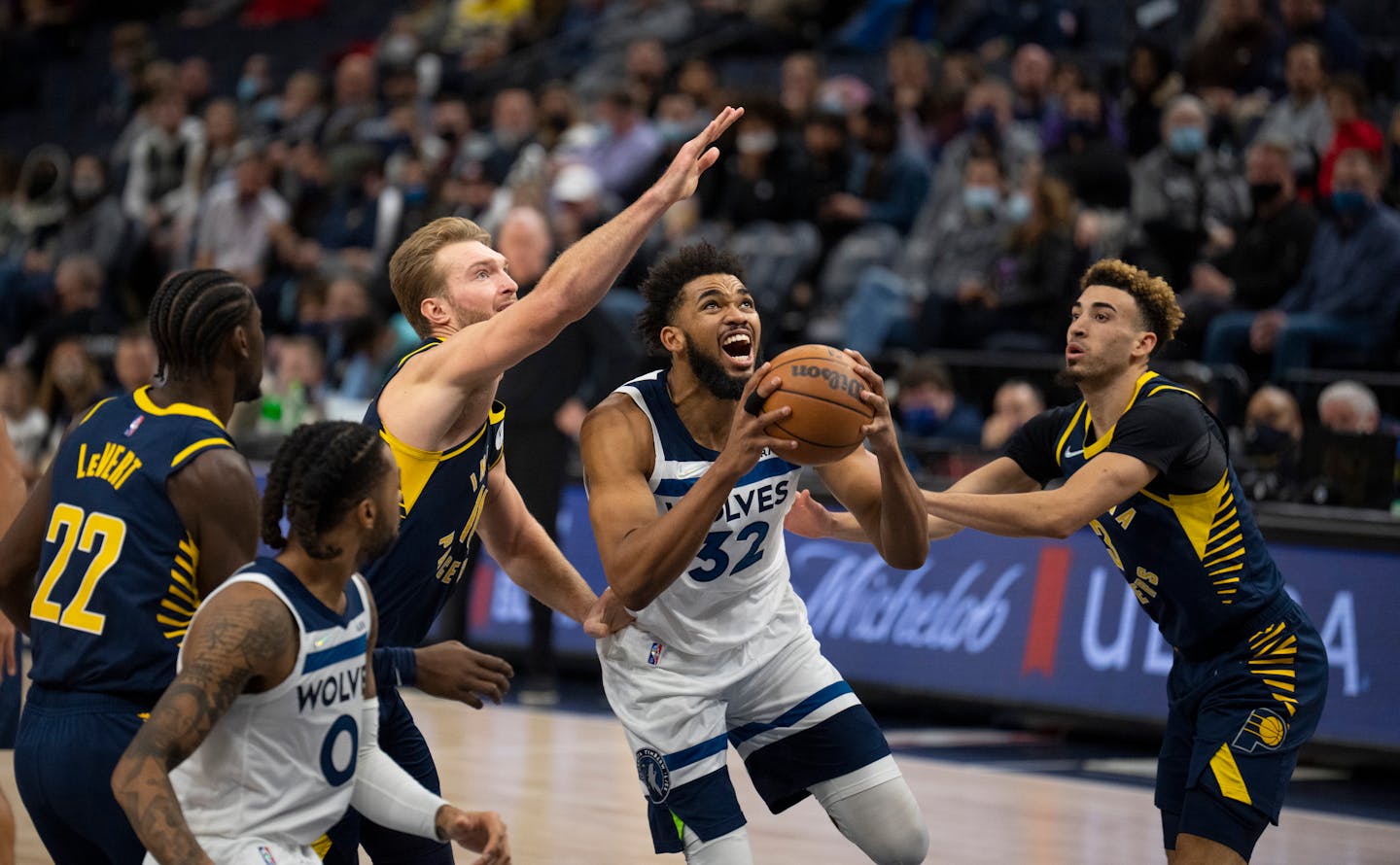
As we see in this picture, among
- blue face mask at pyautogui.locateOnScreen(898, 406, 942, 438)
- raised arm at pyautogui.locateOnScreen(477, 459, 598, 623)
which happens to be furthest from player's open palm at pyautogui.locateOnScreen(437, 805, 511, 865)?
blue face mask at pyautogui.locateOnScreen(898, 406, 942, 438)

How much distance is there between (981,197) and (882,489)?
7.86 m

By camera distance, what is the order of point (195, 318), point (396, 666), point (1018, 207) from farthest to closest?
point (1018, 207), point (396, 666), point (195, 318)

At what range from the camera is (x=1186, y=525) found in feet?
17.2

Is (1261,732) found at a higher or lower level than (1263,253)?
higher

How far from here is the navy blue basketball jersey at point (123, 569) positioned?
396cm

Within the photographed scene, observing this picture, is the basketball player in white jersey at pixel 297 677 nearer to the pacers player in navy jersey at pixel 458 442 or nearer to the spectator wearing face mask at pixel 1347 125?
the pacers player in navy jersey at pixel 458 442

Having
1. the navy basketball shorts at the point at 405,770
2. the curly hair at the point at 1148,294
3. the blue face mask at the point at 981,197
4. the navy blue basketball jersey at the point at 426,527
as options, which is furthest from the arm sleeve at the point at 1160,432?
the blue face mask at the point at 981,197

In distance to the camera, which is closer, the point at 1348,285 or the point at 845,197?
the point at 1348,285

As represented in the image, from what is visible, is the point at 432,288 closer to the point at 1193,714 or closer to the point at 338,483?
the point at 338,483

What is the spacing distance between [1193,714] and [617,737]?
15.2ft

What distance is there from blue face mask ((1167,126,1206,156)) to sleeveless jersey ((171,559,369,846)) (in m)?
9.08

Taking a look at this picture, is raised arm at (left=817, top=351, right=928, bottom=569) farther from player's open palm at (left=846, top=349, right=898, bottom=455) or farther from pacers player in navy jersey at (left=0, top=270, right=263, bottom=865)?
pacers player in navy jersey at (left=0, top=270, right=263, bottom=865)

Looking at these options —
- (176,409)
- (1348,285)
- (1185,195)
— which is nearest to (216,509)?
(176,409)

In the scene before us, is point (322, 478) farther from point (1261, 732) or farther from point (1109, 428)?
point (1261, 732)
